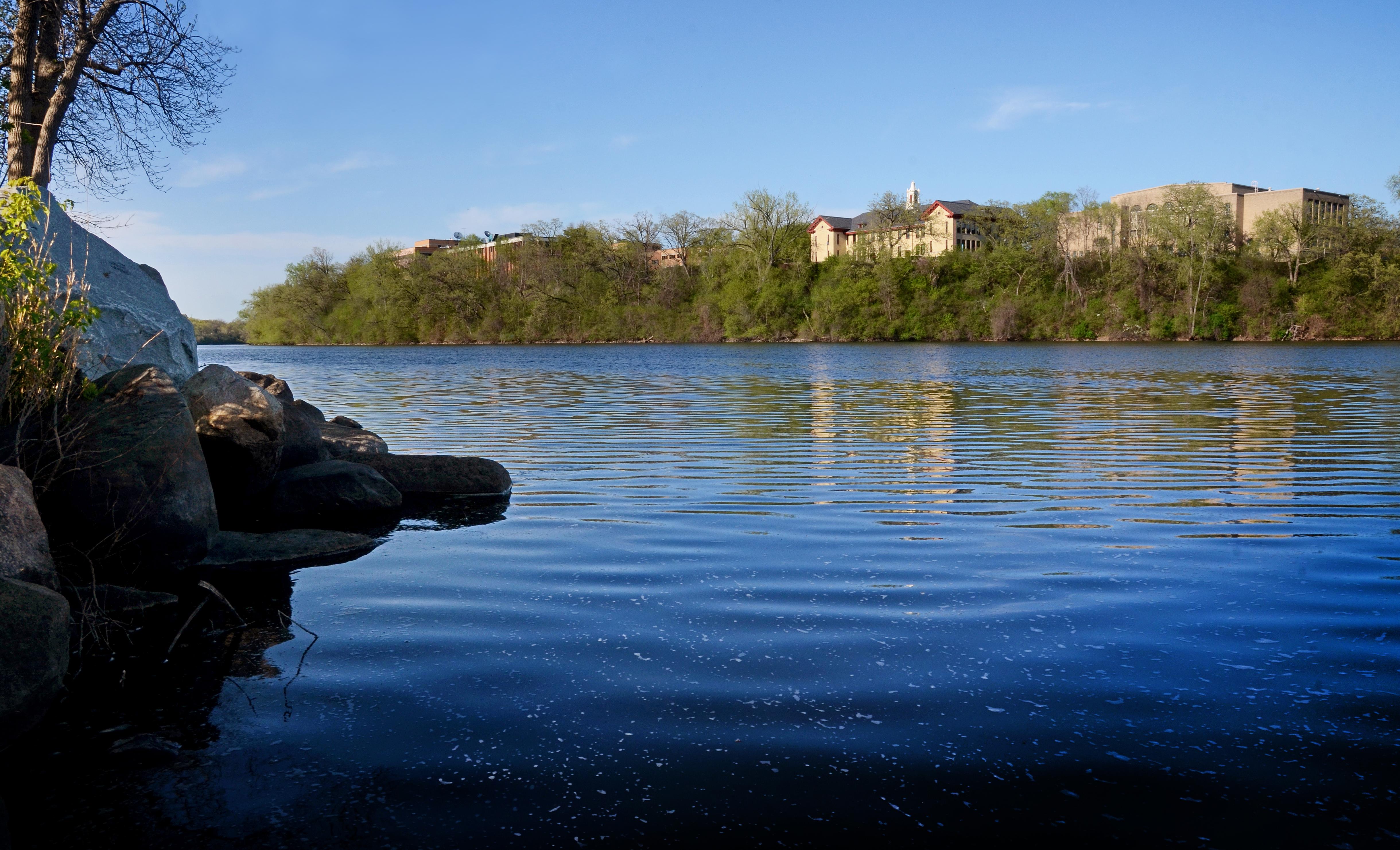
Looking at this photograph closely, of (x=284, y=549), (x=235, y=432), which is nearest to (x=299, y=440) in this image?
(x=235, y=432)

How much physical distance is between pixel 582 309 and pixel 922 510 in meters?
110

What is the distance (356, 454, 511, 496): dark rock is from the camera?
10898 millimetres

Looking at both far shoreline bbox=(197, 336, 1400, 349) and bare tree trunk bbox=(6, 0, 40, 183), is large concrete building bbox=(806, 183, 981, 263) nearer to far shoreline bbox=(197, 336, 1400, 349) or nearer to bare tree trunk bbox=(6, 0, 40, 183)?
far shoreline bbox=(197, 336, 1400, 349)

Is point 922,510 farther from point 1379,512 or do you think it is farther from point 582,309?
point 582,309

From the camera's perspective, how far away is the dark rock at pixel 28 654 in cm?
435

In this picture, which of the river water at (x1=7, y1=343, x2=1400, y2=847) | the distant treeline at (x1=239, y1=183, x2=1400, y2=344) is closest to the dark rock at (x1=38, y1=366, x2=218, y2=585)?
the river water at (x1=7, y1=343, x2=1400, y2=847)

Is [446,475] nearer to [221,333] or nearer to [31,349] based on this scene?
[31,349]

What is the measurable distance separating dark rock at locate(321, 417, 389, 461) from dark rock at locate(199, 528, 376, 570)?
3093 mm

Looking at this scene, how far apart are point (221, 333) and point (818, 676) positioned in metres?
176

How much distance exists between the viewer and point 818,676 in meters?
5.02

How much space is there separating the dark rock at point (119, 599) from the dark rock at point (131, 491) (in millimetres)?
253

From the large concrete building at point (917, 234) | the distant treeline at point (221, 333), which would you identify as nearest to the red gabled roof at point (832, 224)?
the large concrete building at point (917, 234)

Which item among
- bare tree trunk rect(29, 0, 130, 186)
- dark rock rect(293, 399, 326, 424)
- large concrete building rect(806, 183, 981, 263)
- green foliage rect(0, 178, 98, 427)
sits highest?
large concrete building rect(806, 183, 981, 263)

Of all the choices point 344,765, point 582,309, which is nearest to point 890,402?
point 344,765
